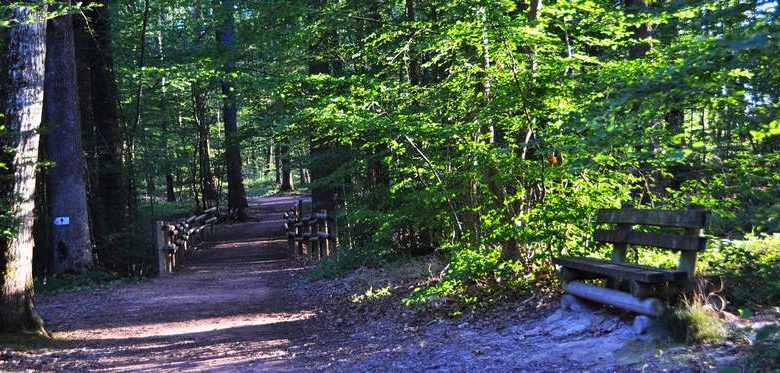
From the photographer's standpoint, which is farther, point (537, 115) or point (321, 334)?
point (321, 334)

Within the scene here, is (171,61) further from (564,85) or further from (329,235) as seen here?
(564,85)

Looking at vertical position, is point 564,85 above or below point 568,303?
above

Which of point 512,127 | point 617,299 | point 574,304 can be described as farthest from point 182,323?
point 617,299

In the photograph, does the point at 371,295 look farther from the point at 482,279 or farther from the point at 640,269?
the point at 640,269

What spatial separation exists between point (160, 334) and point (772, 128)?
810cm

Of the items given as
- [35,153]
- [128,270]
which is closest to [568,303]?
[35,153]

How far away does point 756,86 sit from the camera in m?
5.33

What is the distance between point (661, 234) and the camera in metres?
6.08

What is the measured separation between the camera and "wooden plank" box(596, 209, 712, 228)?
18.1 ft

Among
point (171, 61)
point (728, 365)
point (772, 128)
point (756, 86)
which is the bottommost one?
point (728, 365)

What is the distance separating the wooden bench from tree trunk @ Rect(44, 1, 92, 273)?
36.6 feet

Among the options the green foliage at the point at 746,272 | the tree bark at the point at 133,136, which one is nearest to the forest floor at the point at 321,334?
the green foliage at the point at 746,272

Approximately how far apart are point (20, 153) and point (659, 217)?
24.7 ft

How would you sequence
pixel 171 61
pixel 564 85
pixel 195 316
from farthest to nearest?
1. pixel 171 61
2. pixel 195 316
3. pixel 564 85
